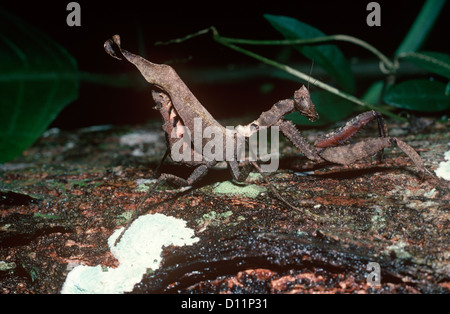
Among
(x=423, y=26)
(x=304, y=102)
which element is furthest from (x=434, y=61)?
(x=304, y=102)

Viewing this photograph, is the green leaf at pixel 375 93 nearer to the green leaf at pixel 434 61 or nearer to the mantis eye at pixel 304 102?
the green leaf at pixel 434 61

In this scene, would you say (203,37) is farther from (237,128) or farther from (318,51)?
(237,128)

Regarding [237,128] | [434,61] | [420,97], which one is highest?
[434,61]

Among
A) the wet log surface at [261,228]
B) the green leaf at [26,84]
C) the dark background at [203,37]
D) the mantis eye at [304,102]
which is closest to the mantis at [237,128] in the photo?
the mantis eye at [304,102]

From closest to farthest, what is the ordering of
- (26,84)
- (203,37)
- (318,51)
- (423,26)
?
(26,84) < (318,51) < (423,26) < (203,37)

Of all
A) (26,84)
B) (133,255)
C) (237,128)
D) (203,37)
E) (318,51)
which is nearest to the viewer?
(133,255)

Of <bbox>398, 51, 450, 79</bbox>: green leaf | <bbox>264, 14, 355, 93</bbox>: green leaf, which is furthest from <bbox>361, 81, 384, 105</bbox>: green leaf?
<bbox>398, 51, 450, 79</bbox>: green leaf
